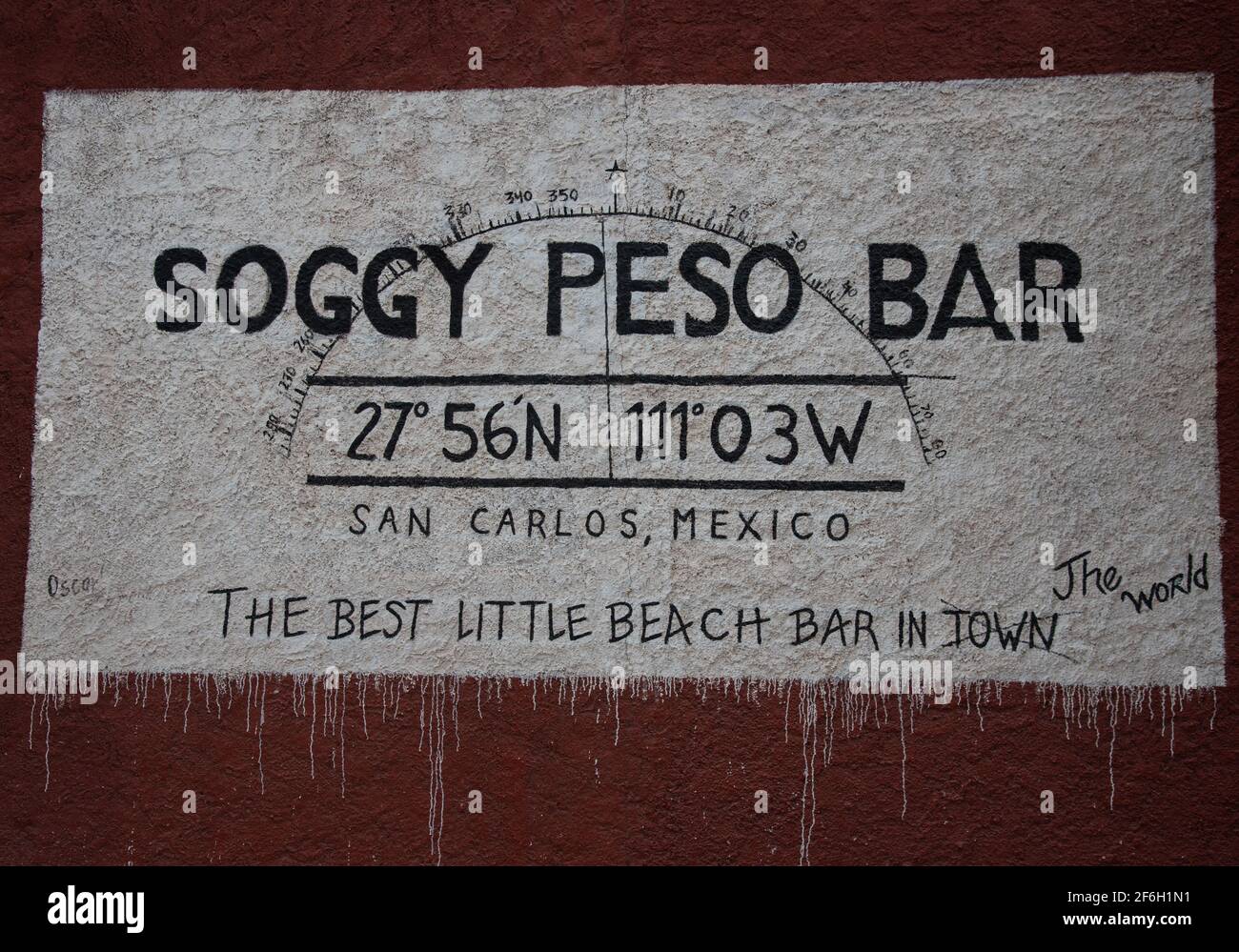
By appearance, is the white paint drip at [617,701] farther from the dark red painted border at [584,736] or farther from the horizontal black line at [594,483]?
the horizontal black line at [594,483]

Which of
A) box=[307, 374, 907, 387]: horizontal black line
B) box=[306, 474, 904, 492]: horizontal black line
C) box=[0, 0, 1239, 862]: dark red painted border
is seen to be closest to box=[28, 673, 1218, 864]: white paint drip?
box=[0, 0, 1239, 862]: dark red painted border

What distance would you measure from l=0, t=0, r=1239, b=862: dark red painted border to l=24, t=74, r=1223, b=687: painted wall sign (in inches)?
3.8

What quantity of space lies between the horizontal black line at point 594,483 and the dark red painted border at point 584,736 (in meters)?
0.68

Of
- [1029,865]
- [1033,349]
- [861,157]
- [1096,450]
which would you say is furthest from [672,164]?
[1029,865]

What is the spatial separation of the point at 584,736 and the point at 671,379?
1.15 m

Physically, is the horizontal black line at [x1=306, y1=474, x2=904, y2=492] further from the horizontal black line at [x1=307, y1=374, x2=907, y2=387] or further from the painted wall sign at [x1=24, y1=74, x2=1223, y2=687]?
the horizontal black line at [x1=307, y1=374, x2=907, y2=387]

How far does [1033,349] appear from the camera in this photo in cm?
309

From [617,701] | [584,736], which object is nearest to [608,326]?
[617,701]

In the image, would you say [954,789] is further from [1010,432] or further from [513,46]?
[513,46]

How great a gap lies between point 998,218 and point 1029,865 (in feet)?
6.55

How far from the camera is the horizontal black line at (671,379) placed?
3115 millimetres

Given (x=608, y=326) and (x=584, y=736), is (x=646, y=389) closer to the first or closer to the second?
(x=608, y=326)

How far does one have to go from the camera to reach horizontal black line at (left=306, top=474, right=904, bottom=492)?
10.1 feet

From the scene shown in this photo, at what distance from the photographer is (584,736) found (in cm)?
307
